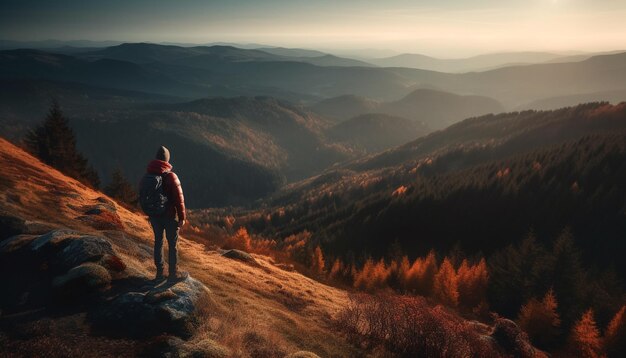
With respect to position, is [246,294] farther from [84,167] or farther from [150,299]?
[84,167]

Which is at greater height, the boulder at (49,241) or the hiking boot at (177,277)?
the boulder at (49,241)

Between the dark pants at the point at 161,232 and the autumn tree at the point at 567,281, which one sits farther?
the autumn tree at the point at 567,281

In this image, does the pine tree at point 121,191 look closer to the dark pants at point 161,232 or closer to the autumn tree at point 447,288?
the autumn tree at point 447,288

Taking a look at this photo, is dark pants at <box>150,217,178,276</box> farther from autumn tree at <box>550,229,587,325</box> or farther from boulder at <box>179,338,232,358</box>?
autumn tree at <box>550,229,587,325</box>

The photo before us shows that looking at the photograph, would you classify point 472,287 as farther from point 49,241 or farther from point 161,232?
point 49,241

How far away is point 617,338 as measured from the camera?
3928cm

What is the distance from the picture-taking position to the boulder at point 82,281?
12.9 meters

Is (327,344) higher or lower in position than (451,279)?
higher

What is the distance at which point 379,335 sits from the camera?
15375mm

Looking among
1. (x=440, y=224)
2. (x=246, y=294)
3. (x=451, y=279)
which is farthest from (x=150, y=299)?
(x=440, y=224)

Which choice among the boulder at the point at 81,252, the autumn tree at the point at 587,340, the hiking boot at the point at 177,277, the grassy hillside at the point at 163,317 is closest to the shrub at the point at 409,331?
the grassy hillside at the point at 163,317

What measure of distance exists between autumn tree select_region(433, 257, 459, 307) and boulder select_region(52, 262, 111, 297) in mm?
50518

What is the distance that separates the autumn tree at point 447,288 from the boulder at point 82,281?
166ft

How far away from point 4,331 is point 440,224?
330 feet
